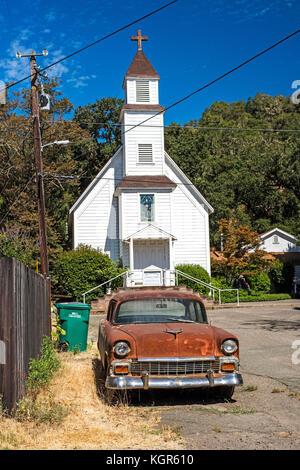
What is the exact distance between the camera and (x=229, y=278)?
32594mm

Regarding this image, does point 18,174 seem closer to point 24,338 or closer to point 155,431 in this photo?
point 24,338

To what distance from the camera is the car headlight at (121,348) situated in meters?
7.21

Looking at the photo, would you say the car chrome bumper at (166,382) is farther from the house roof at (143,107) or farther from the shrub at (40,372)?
the house roof at (143,107)

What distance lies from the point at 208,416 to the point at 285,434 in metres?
1.18

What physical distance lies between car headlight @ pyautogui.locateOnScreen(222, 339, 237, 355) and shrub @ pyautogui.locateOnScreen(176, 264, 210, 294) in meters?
21.7

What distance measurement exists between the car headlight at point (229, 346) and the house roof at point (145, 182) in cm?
2200

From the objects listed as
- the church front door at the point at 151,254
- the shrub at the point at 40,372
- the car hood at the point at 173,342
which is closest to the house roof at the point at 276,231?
the church front door at the point at 151,254

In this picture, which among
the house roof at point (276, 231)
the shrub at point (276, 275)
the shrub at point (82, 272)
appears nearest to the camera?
the shrub at point (82, 272)

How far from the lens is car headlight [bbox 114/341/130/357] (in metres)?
7.21

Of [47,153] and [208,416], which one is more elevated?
[47,153]

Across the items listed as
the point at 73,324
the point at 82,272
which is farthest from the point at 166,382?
the point at 82,272

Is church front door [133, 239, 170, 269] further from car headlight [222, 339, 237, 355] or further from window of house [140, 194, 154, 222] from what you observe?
car headlight [222, 339, 237, 355]

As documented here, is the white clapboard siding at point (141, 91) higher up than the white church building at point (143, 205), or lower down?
higher up
